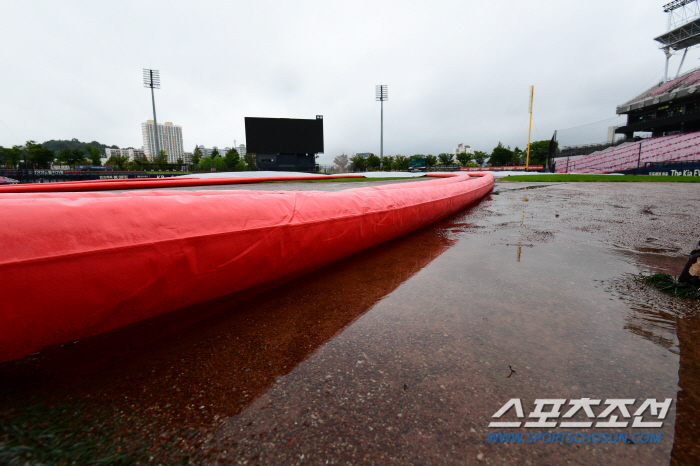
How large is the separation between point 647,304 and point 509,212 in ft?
8.86

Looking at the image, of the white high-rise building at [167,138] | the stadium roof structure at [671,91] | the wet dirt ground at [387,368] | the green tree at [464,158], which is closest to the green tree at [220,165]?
the green tree at [464,158]

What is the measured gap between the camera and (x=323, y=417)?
2.61 ft

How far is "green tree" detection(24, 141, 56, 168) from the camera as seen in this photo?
32875 millimetres

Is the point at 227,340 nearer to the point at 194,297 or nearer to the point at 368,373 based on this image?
the point at 194,297

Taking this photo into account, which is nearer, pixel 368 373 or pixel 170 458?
pixel 170 458

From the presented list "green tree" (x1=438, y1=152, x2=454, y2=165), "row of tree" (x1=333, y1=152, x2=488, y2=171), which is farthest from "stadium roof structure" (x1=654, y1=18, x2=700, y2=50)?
"green tree" (x1=438, y1=152, x2=454, y2=165)

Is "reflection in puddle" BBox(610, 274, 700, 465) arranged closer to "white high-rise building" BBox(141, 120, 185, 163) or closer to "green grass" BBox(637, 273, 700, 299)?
"green grass" BBox(637, 273, 700, 299)

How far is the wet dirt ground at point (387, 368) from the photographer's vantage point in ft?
2.34

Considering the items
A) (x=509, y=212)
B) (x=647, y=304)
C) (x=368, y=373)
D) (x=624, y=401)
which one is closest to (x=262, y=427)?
(x=368, y=373)

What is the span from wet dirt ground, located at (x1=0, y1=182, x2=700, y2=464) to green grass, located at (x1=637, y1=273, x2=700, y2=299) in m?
0.07

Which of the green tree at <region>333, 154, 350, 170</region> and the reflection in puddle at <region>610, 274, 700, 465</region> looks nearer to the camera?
the reflection in puddle at <region>610, 274, 700, 465</region>

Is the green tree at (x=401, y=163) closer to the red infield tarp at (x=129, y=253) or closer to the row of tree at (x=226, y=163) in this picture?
the row of tree at (x=226, y=163)

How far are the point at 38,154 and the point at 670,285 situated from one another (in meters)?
47.7

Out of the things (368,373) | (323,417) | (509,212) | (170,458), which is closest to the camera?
(170,458)
